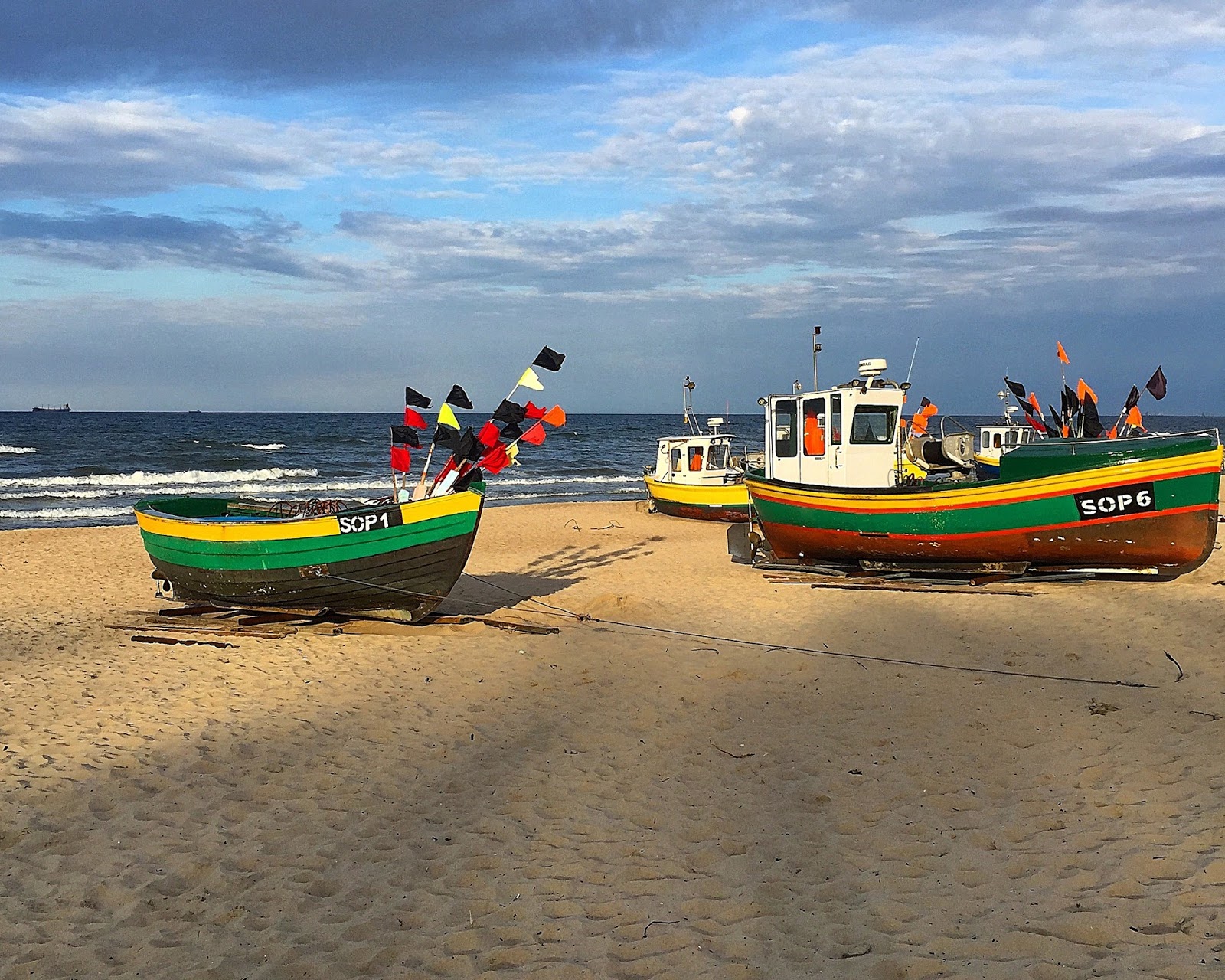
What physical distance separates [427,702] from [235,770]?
1903mm

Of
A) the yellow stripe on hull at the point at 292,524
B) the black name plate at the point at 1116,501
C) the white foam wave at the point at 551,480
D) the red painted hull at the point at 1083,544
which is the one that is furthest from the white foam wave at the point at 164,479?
the black name plate at the point at 1116,501

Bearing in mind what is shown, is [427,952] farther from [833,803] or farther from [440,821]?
[833,803]

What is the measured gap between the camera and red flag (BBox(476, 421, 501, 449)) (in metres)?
11.2

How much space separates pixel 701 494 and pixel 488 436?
477 inches

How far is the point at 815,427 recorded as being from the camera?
14516mm

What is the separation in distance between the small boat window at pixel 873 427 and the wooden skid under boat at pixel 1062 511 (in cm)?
120

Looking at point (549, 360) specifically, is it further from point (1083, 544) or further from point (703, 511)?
point (703, 511)

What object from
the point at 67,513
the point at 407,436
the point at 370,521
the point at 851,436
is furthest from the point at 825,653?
the point at 67,513

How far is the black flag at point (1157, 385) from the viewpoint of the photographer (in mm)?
18484

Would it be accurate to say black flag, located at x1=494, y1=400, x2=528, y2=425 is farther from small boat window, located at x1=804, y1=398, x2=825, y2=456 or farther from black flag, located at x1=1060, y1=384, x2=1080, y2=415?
black flag, located at x1=1060, y1=384, x2=1080, y2=415

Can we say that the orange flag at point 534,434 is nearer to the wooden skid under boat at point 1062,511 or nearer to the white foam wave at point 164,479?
the wooden skid under boat at point 1062,511

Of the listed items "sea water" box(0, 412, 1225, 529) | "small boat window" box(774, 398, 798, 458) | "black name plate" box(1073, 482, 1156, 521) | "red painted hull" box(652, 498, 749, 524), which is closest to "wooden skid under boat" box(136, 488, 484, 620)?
"small boat window" box(774, 398, 798, 458)

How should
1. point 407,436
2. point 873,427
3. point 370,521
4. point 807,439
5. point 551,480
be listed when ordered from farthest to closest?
point 551,480 < point 807,439 < point 873,427 < point 407,436 < point 370,521

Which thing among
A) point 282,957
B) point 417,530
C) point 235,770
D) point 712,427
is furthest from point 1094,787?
point 712,427
